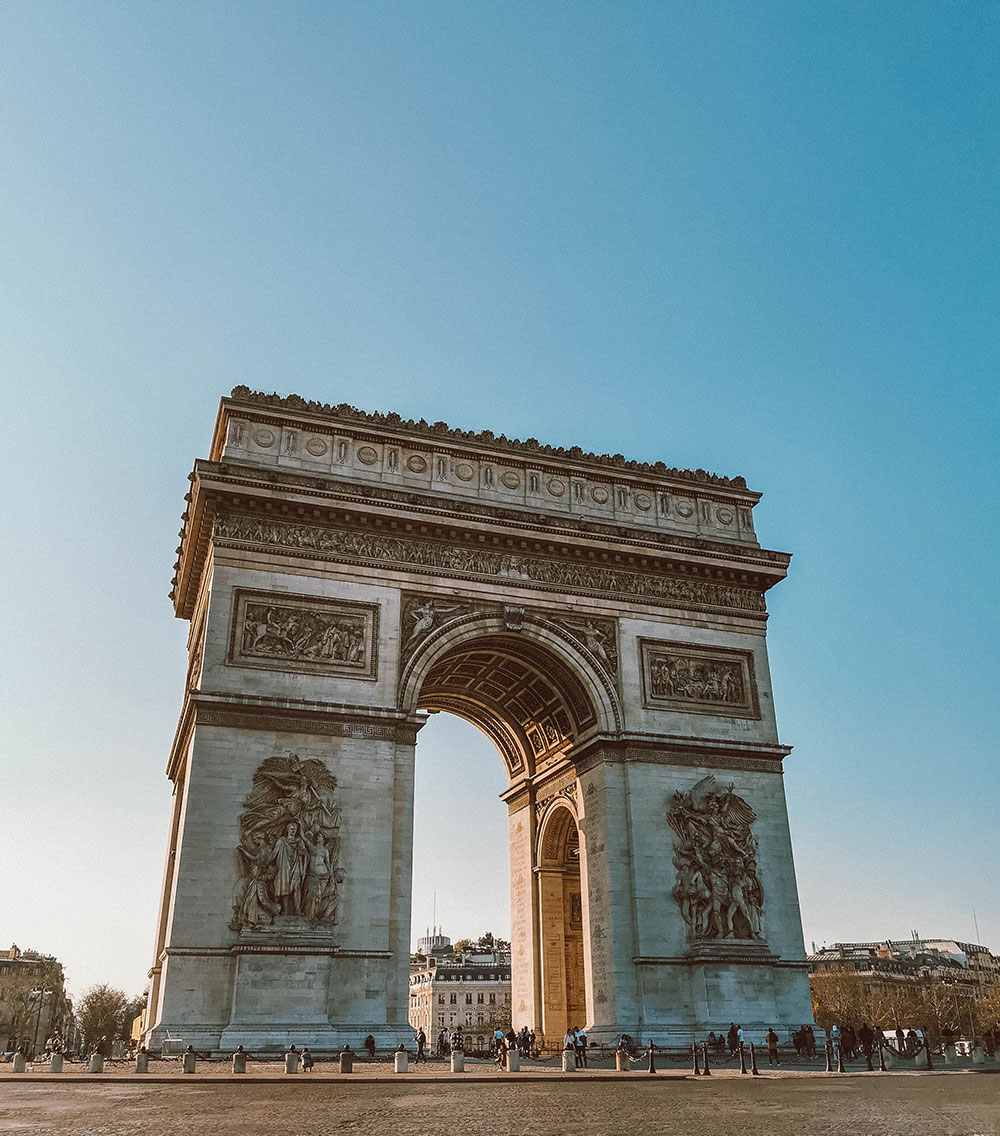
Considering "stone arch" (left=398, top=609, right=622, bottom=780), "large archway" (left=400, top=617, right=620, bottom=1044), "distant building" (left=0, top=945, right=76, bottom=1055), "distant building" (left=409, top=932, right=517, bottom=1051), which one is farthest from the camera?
"distant building" (left=409, top=932, right=517, bottom=1051)

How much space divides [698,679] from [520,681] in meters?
5.26

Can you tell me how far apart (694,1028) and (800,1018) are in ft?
10.6

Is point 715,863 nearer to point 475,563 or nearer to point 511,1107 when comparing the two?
point 475,563

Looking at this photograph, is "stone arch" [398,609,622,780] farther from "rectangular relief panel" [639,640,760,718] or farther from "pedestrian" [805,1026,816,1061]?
"pedestrian" [805,1026,816,1061]

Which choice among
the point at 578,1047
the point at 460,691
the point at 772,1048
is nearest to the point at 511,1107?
the point at 578,1047

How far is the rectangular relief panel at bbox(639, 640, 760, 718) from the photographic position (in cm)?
2877

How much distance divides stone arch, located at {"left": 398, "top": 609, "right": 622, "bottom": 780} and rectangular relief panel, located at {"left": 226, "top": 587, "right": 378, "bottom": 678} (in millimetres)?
1355

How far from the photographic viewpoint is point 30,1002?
8306 centimetres

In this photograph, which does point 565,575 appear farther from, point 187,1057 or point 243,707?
point 187,1057

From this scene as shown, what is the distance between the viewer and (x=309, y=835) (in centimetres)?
2359

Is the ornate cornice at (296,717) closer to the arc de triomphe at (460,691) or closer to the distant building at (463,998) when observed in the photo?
the arc de triomphe at (460,691)

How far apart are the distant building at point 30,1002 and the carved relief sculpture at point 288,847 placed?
53176mm

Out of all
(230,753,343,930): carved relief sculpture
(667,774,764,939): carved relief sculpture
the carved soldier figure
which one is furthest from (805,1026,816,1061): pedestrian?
the carved soldier figure

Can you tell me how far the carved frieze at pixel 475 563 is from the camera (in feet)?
85.9
